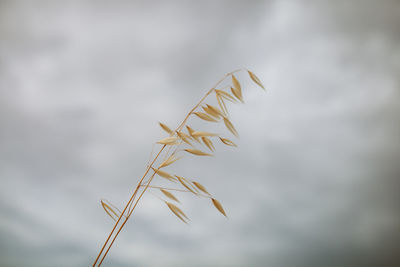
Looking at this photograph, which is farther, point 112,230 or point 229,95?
point 229,95

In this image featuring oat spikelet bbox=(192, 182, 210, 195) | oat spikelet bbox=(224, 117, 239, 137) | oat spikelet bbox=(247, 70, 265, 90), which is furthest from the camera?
oat spikelet bbox=(247, 70, 265, 90)

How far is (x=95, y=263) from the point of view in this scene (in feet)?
2.76

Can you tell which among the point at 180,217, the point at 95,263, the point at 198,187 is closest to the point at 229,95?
the point at 198,187

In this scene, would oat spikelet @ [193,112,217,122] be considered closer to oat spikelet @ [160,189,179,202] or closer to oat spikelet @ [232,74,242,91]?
oat spikelet @ [232,74,242,91]

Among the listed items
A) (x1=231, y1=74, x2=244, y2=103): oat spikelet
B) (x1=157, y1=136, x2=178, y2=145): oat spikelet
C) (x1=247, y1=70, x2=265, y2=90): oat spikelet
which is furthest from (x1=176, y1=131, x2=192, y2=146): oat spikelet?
(x1=247, y1=70, x2=265, y2=90): oat spikelet

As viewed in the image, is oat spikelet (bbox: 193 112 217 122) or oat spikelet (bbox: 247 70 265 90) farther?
oat spikelet (bbox: 247 70 265 90)

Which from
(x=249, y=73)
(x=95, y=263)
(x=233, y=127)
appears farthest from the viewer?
(x=249, y=73)

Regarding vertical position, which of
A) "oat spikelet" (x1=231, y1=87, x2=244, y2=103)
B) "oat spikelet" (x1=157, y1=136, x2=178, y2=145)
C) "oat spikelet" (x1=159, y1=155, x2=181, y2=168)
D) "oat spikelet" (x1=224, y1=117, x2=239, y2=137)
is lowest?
"oat spikelet" (x1=159, y1=155, x2=181, y2=168)

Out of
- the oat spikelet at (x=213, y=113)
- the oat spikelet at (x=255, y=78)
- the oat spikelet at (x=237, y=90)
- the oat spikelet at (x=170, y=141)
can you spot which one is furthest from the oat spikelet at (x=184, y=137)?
the oat spikelet at (x=255, y=78)

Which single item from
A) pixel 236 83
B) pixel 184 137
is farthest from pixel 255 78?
pixel 184 137

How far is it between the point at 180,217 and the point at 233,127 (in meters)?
0.40

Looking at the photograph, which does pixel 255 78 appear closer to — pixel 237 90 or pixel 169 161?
pixel 237 90

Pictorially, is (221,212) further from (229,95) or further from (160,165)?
(229,95)

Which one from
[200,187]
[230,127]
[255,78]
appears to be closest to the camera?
[200,187]
